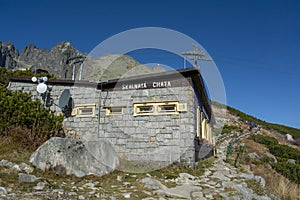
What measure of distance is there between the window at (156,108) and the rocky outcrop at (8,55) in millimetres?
71760

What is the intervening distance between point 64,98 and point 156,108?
3.94 metres

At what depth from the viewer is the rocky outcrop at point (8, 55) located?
7031 cm

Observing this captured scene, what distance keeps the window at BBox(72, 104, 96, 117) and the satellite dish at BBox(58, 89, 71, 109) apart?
46 centimetres

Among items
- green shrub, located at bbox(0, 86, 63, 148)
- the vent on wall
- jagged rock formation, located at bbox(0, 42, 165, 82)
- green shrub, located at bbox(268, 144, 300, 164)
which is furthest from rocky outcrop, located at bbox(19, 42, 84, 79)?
the vent on wall

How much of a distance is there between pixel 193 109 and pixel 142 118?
1.86 meters

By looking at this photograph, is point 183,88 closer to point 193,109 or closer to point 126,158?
point 193,109

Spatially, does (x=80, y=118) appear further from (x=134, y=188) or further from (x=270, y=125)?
(x=270, y=125)

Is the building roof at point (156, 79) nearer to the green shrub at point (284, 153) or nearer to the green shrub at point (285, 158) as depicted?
the green shrub at point (285, 158)

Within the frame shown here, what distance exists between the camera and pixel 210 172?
8398 mm

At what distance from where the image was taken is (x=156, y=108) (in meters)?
8.93

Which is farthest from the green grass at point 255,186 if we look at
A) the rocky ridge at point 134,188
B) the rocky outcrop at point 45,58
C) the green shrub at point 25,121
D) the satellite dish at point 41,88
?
the rocky outcrop at point 45,58

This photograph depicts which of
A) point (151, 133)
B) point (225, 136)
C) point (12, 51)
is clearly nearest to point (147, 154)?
point (151, 133)

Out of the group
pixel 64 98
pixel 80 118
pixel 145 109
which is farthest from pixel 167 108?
pixel 64 98

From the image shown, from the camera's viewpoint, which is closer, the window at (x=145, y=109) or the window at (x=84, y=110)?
the window at (x=145, y=109)
